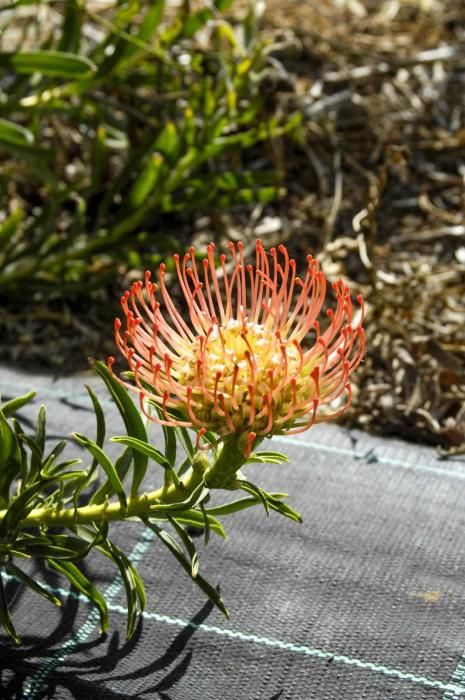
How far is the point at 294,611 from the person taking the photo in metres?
1.05

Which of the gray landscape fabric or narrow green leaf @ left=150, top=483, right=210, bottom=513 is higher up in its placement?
narrow green leaf @ left=150, top=483, right=210, bottom=513

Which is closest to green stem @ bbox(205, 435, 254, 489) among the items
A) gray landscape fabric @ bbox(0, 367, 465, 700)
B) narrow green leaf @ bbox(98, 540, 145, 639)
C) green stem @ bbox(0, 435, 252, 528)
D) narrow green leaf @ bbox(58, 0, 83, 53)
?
green stem @ bbox(0, 435, 252, 528)

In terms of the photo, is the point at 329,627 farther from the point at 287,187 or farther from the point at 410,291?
the point at 287,187

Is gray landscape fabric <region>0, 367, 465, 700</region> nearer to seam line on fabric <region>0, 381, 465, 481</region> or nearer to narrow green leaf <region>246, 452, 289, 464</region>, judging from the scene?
seam line on fabric <region>0, 381, 465, 481</region>

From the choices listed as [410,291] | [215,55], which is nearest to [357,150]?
[215,55]

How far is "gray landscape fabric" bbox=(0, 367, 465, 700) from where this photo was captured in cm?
97

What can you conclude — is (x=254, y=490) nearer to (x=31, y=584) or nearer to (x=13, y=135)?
(x=31, y=584)

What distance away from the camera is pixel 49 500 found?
97cm

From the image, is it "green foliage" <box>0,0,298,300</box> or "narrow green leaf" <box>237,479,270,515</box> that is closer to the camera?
"narrow green leaf" <box>237,479,270,515</box>

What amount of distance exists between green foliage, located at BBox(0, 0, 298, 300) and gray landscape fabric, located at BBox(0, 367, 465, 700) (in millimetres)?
596

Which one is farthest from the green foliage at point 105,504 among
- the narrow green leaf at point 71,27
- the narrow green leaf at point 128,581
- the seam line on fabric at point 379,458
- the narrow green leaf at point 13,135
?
the narrow green leaf at point 71,27

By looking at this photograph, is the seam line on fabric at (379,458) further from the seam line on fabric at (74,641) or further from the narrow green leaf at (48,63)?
the narrow green leaf at (48,63)

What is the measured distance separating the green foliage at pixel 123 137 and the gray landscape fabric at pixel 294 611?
1.95 feet

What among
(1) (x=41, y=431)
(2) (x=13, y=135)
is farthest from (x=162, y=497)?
(2) (x=13, y=135)
